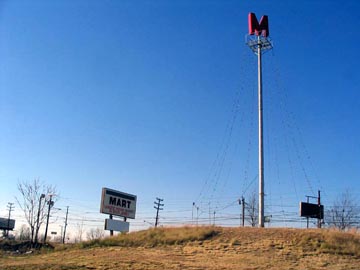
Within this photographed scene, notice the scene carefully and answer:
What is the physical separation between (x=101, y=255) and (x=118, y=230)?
11075 mm

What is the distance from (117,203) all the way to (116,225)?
6.82 ft

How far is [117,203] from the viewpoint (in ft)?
122

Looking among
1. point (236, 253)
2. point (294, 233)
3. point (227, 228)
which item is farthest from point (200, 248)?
point (294, 233)

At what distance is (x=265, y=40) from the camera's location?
36281mm

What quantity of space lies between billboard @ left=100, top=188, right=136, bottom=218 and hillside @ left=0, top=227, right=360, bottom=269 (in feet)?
20.2

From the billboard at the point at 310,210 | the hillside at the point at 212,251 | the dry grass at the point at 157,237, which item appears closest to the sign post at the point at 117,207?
the dry grass at the point at 157,237

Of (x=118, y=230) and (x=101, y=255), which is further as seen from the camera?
(x=118, y=230)

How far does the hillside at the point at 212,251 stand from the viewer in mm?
21391

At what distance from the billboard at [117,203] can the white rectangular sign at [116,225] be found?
0.99 metres

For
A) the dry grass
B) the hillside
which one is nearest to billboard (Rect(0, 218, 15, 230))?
the hillside

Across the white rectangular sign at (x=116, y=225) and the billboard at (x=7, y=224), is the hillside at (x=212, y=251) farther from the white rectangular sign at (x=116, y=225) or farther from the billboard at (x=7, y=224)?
the billboard at (x=7, y=224)

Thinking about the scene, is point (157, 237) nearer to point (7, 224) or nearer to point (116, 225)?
point (116, 225)

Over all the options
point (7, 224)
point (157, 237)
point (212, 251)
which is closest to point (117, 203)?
point (157, 237)

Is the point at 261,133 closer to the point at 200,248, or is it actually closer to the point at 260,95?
the point at 260,95
